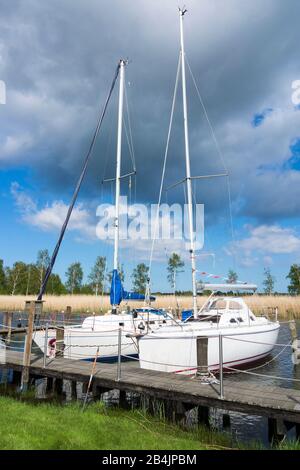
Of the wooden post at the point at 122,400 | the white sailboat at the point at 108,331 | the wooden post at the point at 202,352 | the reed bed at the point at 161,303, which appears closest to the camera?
the wooden post at the point at 202,352

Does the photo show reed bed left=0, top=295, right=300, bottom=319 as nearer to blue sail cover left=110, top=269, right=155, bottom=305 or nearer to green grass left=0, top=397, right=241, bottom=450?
blue sail cover left=110, top=269, right=155, bottom=305

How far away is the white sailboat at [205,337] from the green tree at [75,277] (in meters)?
87.1

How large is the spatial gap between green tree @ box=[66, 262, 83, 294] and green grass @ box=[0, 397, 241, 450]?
94638mm

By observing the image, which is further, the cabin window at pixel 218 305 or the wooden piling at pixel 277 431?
the cabin window at pixel 218 305

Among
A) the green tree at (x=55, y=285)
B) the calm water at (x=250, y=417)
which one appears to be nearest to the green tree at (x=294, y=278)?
the green tree at (x=55, y=285)

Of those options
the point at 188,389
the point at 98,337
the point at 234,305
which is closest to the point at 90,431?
the point at 188,389

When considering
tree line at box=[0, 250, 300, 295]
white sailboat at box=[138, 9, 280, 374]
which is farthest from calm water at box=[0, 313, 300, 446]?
tree line at box=[0, 250, 300, 295]

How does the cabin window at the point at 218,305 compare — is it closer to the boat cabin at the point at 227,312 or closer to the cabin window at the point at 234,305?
the boat cabin at the point at 227,312

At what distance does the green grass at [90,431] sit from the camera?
6.98m

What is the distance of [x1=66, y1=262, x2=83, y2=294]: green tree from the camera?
102500mm

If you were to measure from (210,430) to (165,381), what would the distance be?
6.21 feet

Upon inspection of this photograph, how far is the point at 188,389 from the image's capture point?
31.6 feet

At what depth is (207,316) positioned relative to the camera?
17625 mm
